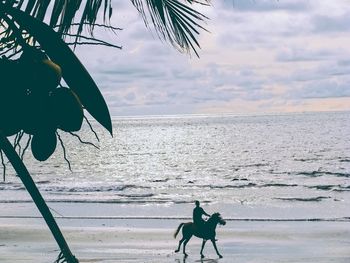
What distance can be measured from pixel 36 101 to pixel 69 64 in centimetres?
8

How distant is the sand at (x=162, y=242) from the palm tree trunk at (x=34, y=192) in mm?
12944

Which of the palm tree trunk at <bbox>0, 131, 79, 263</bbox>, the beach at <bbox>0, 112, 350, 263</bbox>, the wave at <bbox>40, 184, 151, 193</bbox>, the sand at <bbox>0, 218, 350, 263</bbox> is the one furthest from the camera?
the wave at <bbox>40, 184, 151, 193</bbox>

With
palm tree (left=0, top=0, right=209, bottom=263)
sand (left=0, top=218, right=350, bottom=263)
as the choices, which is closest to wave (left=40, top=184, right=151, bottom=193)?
sand (left=0, top=218, right=350, bottom=263)

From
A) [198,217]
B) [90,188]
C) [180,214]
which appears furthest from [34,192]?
[90,188]

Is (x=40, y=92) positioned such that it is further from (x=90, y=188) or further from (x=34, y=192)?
(x=90, y=188)

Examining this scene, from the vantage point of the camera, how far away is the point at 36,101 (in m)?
1.03

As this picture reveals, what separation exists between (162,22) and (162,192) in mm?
31984

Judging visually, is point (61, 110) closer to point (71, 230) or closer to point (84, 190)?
point (71, 230)

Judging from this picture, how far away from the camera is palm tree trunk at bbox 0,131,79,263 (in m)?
1.00

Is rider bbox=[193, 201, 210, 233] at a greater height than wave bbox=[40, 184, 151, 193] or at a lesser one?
greater

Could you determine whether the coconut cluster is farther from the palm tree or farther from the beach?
the beach

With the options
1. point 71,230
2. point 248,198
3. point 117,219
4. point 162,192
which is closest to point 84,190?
point 162,192

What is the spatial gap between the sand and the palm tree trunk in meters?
12.9

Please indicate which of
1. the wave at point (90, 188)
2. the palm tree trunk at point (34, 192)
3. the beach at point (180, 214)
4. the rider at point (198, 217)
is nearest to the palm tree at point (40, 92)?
the palm tree trunk at point (34, 192)
